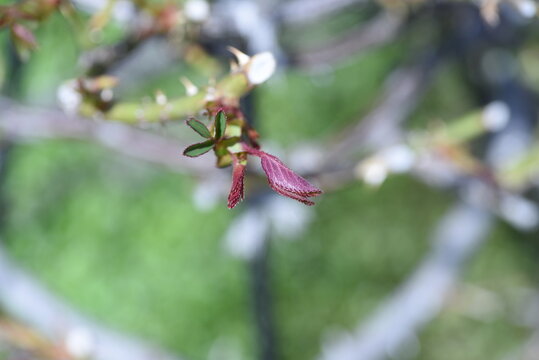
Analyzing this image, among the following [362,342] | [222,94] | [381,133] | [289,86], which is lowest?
[222,94]

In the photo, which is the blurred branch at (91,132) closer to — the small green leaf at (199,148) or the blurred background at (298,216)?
the blurred background at (298,216)

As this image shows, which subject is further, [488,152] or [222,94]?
[488,152]

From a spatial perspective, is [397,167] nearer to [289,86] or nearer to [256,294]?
[256,294]

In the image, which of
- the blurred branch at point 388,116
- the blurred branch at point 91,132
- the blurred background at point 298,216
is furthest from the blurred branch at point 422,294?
the blurred branch at point 91,132

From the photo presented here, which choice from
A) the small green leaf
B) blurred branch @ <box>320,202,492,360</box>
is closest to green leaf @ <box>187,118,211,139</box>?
the small green leaf

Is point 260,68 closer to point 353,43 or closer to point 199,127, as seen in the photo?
point 199,127

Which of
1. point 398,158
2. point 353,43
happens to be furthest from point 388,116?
point 398,158

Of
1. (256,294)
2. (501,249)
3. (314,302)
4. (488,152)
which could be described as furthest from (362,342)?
Answer: (501,249)
